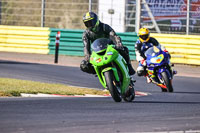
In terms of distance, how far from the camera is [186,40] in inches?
779

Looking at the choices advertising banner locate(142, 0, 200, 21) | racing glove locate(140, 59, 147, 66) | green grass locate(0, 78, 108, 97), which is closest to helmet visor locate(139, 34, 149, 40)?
racing glove locate(140, 59, 147, 66)

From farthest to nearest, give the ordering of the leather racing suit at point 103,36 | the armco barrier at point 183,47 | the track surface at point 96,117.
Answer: the armco barrier at point 183,47 → the leather racing suit at point 103,36 → the track surface at point 96,117

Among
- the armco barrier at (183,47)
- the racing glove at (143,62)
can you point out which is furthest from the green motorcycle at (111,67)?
the armco barrier at (183,47)

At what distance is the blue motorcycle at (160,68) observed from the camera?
12562 mm

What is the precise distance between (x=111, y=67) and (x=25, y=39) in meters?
13.9

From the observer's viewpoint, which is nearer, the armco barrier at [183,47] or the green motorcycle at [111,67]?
the green motorcycle at [111,67]

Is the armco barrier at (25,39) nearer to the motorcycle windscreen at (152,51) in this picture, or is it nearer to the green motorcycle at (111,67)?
the motorcycle windscreen at (152,51)

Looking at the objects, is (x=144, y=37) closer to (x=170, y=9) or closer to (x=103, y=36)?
(x=103, y=36)

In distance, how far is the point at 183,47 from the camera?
1981 cm

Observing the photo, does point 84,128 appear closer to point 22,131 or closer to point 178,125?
point 22,131

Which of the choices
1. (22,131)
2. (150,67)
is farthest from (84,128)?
(150,67)

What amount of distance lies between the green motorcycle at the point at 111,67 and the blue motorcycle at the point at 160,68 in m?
2.94

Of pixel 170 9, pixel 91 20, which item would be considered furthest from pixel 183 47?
pixel 91 20

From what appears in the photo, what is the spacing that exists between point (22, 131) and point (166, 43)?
14.4 m
